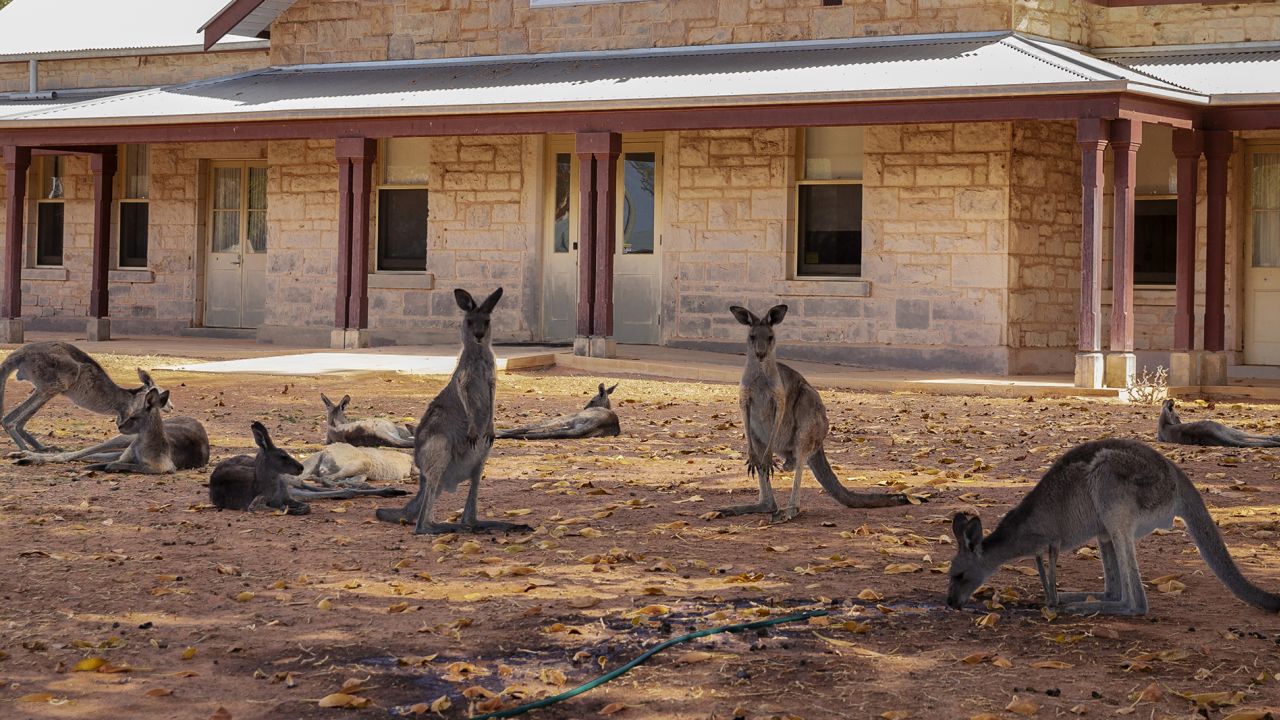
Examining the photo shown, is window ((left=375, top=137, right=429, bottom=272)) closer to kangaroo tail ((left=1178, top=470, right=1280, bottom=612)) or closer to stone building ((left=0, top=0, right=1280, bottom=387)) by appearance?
stone building ((left=0, top=0, right=1280, bottom=387))

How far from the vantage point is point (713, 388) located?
1698 centimetres

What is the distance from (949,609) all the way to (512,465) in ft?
16.5

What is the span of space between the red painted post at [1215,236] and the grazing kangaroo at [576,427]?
26.6 feet

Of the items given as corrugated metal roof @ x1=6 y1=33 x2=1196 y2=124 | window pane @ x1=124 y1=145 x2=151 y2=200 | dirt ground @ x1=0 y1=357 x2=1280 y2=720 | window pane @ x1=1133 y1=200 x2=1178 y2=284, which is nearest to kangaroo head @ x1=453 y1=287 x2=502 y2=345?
dirt ground @ x1=0 y1=357 x2=1280 y2=720

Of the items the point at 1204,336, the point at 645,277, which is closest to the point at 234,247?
the point at 645,277

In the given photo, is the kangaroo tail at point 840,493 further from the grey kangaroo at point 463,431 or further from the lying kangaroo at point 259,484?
the lying kangaroo at point 259,484

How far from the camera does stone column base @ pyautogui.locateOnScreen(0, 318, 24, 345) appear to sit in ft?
70.9

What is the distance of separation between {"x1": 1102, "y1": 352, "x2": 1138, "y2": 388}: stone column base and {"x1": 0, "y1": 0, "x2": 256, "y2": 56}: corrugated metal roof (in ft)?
47.6

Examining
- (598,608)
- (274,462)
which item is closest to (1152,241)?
(274,462)

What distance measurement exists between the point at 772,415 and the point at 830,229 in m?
11.6

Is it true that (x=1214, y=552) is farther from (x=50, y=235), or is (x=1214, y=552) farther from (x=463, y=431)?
(x=50, y=235)

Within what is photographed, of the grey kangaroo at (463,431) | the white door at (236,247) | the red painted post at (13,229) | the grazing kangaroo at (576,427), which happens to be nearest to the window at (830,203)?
the grazing kangaroo at (576,427)

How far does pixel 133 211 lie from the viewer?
2506 centimetres

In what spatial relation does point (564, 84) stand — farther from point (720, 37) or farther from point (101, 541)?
point (101, 541)
